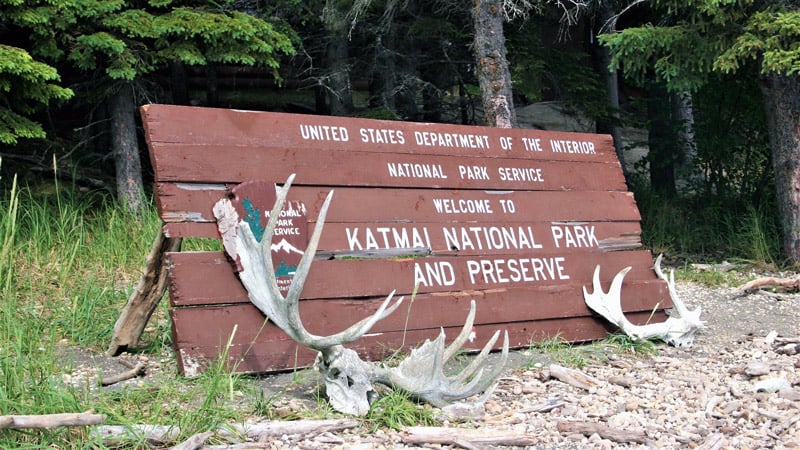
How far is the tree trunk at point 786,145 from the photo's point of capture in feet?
33.3

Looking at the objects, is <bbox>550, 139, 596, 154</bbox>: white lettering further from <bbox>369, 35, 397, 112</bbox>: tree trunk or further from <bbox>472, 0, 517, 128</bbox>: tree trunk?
<bbox>369, 35, 397, 112</bbox>: tree trunk

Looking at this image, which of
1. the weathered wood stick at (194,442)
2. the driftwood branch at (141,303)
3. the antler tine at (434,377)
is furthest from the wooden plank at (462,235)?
the weathered wood stick at (194,442)

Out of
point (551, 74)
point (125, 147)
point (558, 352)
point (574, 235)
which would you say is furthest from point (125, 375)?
point (551, 74)

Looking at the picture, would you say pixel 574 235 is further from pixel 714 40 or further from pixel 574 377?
pixel 714 40

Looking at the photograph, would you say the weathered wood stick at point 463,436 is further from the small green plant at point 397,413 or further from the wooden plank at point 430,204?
the wooden plank at point 430,204

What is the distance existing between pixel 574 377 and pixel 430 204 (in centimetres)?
165

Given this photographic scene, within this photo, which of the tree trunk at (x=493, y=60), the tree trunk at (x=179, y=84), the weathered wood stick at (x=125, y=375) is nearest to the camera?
the weathered wood stick at (x=125, y=375)

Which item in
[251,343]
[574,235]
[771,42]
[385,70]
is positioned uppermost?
[385,70]

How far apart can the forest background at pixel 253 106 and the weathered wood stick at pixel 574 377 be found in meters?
2.08

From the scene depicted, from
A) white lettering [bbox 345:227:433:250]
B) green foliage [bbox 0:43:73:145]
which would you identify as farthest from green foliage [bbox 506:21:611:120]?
green foliage [bbox 0:43:73:145]

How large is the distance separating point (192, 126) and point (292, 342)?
1510 mm

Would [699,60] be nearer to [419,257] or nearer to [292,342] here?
[419,257]

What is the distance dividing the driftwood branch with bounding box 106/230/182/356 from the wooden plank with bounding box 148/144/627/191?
60 cm

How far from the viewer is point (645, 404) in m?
5.13
